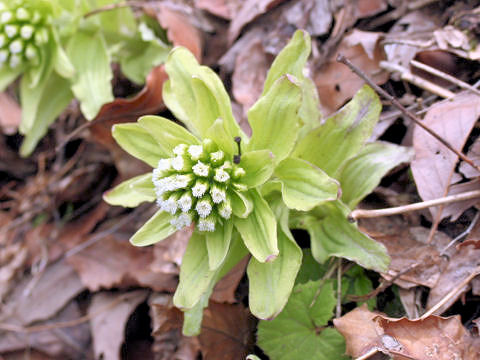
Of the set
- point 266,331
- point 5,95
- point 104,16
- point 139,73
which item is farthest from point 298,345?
point 5,95

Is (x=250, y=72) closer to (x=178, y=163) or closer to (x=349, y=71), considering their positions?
(x=349, y=71)

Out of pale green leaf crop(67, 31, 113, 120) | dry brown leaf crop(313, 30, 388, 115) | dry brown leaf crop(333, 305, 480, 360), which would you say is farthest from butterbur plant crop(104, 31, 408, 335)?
pale green leaf crop(67, 31, 113, 120)

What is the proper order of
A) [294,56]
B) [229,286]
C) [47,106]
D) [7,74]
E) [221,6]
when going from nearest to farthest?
[294,56], [229,286], [7,74], [47,106], [221,6]

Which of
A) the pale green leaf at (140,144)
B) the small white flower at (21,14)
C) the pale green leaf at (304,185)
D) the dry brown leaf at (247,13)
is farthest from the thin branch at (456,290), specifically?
the small white flower at (21,14)

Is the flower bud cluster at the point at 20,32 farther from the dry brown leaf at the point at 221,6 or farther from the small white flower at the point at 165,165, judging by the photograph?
the small white flower at the point at 165,165

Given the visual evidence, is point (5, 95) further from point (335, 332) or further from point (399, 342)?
point (399, 342)

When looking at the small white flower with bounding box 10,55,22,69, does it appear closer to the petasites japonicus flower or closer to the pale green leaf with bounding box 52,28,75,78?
the pale green leaf with bounding box 52,28,75,78

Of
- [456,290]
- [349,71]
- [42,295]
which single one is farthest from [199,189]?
[42,295]
